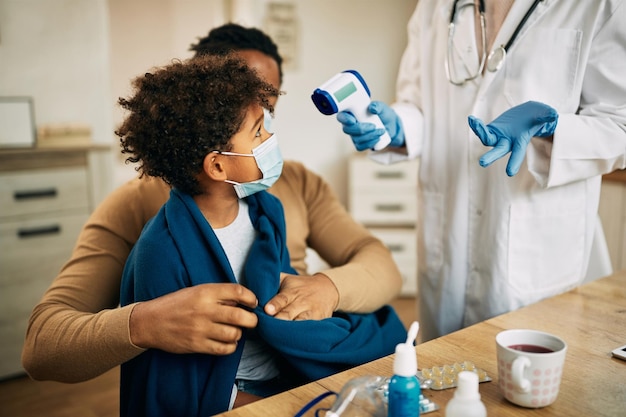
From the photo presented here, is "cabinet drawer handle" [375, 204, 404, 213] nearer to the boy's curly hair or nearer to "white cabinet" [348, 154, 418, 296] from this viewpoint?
"white cabinet" [348, 154, 418, 296]

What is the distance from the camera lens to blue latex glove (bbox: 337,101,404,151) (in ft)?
4.37

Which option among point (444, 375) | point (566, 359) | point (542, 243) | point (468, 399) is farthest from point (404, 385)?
point (542, 243)

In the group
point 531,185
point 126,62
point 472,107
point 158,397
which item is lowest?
point 158,397

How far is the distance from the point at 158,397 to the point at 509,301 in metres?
0.81

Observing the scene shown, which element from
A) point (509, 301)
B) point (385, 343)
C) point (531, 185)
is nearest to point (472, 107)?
point (531, 185)

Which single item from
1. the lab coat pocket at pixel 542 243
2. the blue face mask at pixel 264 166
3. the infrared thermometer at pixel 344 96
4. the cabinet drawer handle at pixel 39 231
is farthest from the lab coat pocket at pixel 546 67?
the cabinet drawer handle at pixel 39 231

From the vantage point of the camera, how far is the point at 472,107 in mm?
1420

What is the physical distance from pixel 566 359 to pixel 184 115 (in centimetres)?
81

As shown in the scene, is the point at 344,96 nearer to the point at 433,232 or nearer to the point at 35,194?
the point at 433,232

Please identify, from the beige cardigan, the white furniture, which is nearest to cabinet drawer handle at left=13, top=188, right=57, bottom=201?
the white furniture

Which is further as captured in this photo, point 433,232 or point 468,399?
point 433,232

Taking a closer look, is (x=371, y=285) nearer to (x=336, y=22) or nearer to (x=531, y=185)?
(x=531, y=185)

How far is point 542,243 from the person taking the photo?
4.53 ft

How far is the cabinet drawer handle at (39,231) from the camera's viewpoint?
8.61ft
